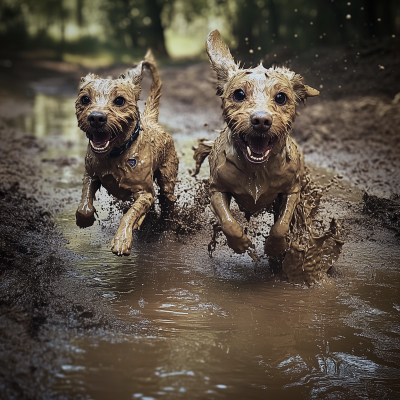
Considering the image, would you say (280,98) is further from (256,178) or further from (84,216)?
(84,216)

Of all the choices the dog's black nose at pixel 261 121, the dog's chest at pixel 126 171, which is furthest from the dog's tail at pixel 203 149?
the dog's black nose at pixel 261 121

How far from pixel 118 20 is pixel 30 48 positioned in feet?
18.1

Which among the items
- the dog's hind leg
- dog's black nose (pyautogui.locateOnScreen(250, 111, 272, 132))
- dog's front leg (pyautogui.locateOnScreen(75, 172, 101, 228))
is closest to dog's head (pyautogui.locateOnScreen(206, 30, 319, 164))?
dog's black nose (pyautogui.locateOnScreen(250, 111, 272, 132))

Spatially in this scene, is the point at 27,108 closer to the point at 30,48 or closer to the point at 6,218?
the point at 6,218

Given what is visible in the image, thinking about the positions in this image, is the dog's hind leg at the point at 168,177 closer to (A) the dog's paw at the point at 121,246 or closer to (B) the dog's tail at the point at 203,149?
(B) the dog's tail at the point at 203,149

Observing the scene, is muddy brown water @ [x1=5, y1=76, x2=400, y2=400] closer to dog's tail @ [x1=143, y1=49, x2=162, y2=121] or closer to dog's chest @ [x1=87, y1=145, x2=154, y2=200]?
dog's chest @ [x1=87, y1=145, x2=154, y2=200]

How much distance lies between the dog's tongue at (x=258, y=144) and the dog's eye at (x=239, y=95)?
33 cm

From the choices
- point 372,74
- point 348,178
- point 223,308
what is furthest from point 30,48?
point 223,308

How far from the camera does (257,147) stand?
418 centimetres

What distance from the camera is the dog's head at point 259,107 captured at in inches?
159

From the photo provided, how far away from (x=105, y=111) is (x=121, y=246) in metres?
1.12

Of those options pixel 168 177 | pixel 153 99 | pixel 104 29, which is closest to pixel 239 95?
pixel 168 177

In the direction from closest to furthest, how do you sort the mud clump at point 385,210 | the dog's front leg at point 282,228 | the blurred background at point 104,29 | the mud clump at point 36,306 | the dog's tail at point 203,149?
the mud clump at point 36,306, the dog's front leg at point 282,228, the dog's tail at point 203,149, the mud clump at point 385,210, the blurred background at point 104,29

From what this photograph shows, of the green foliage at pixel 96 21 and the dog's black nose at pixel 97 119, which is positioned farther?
the green foliage at pixel 96 21
